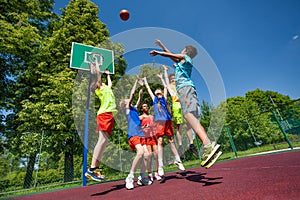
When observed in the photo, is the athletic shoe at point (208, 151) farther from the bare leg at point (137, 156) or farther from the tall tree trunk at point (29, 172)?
the tall tree trunk at point (29, 172)

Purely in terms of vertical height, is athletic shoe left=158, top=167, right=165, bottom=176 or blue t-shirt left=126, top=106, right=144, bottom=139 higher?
blue t-shirt left=126, top=106, right=144, bottom=139

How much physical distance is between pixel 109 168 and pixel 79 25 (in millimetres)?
9190

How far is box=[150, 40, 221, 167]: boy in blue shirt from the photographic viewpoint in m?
2.35

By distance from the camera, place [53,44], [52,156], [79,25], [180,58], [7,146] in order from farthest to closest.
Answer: [79,25] → [53,44] → [52,156] → [7,146] → [180,58]

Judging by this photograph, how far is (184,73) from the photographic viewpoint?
9.69 ft

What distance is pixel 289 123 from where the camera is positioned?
292 inches

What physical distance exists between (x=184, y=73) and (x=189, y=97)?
1.50ft

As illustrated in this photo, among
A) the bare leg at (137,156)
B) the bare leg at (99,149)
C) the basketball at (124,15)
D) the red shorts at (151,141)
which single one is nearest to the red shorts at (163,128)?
the red shorts at (151,141)

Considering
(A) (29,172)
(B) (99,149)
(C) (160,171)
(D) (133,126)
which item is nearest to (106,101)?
(D) (133,126)

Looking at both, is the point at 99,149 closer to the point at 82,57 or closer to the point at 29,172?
the point at 82,57

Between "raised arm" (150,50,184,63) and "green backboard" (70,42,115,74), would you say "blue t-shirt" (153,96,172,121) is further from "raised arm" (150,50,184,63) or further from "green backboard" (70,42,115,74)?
"green backboard" (70,42,115,74)

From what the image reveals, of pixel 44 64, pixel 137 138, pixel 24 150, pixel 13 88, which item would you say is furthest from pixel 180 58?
pixel 13 88

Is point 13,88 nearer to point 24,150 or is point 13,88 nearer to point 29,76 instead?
point 29,76

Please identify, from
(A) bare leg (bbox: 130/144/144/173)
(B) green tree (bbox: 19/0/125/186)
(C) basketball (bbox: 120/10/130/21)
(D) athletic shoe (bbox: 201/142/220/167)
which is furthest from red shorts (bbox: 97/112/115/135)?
(B) green tree (bbox: 19/0/125/186)
